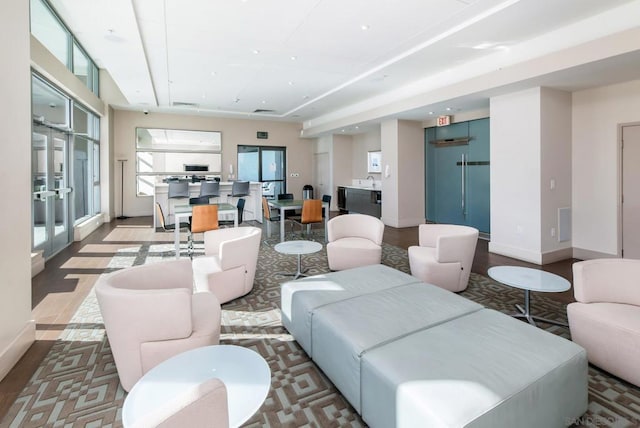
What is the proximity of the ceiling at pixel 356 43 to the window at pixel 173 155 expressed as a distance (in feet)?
10.1

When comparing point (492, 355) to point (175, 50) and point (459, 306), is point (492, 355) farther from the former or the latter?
point (175, 50)

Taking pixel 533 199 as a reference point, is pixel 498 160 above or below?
above

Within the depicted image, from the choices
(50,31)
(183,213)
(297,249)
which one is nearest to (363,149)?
(183,213)

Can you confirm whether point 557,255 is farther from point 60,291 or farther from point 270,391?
point 60,291

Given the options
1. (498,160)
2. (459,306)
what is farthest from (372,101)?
(459,306)

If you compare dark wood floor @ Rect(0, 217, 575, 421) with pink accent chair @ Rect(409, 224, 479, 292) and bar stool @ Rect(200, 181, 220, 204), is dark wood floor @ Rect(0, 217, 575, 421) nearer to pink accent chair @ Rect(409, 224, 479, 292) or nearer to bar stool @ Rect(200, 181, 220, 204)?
pink accent chair @ Rect(409, 224, 479, 292)

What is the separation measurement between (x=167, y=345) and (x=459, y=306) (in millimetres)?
1992

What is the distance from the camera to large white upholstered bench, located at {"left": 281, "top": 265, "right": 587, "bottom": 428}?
60.3 inches

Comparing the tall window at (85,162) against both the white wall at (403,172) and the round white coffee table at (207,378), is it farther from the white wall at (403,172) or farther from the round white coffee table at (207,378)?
the white wall at (403,172)

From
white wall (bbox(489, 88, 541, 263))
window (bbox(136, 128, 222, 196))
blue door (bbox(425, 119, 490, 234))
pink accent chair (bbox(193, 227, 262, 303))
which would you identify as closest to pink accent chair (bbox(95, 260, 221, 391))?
pink accent chair (bbox(193, 227, 262, 303))

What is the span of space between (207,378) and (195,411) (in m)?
0.63

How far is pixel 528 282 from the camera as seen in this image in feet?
10.3

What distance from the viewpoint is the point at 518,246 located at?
561 centimetres

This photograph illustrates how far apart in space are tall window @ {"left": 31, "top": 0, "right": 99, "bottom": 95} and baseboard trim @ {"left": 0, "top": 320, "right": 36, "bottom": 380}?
171 inches
